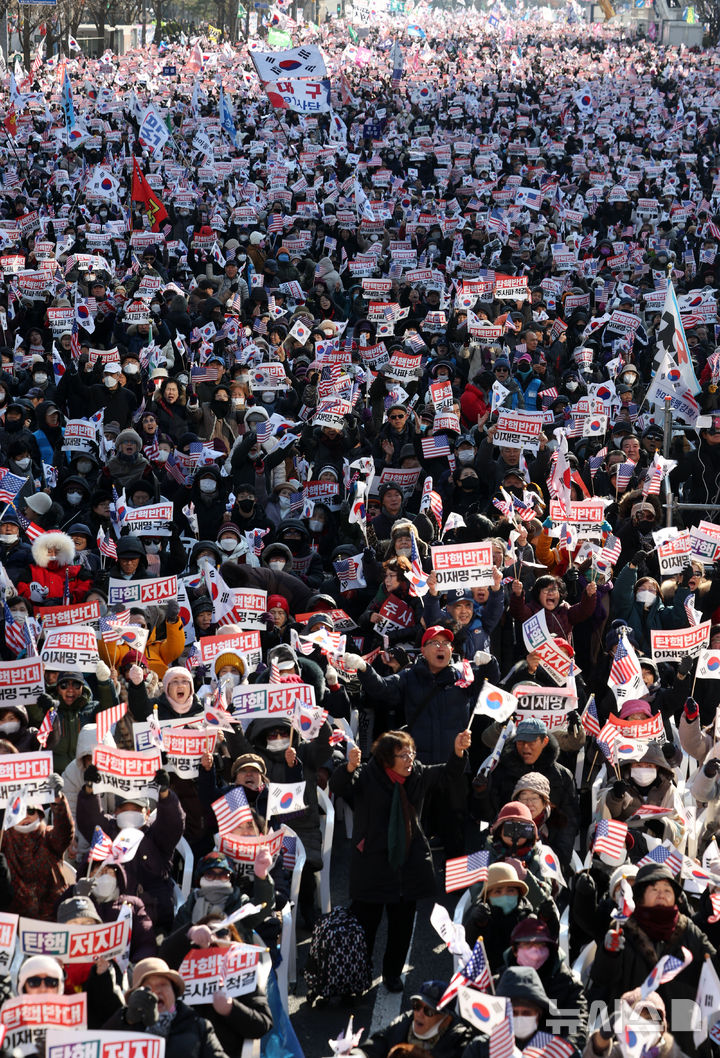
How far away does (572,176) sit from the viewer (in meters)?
29.4

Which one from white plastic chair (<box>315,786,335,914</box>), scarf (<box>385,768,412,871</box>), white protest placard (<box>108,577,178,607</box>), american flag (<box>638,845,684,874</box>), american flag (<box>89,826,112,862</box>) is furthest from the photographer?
white protest placard (<box>108,577,178,607</box>)

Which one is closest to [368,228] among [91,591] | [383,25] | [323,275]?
[323,275]

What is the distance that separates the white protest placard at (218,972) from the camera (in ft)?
20.4

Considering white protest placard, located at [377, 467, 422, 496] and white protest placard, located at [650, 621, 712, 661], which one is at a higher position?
white protest placard, located at [650, 621, 712, 661]

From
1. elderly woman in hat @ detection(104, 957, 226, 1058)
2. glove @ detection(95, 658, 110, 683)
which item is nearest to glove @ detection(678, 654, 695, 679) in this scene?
glove @ detection(95, 658, 110, 683)

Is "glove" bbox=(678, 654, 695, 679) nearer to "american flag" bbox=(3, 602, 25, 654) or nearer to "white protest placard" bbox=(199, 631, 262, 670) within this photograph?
"white protest placard" bbox=(199, 631, 262, 670)

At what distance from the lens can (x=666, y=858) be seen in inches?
268

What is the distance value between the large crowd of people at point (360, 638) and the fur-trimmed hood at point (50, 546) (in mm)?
49

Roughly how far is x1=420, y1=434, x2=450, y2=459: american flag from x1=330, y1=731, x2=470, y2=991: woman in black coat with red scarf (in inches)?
223

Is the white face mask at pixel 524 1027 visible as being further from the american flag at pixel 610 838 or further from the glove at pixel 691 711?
the glove at pixel 691 711

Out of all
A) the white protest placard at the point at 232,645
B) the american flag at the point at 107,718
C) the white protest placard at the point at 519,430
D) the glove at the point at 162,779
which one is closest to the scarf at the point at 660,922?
the glove at the point at 162,779

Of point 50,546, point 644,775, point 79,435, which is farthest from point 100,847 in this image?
point 79,435

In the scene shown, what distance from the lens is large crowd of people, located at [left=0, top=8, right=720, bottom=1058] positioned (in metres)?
6.43

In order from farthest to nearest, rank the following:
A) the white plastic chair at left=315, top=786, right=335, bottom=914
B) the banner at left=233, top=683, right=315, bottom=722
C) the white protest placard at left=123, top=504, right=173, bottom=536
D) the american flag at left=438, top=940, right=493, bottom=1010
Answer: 1. the white protest placard at left=123, top=504, right=173, bottom=536
2. the banner at left=233, top=683, right=315, bottom=722
3. the white plastic chair at left=315, top=786, right=335, bottom=914
4. the american flag at left=438, top=940, right=493, bottom=1010
